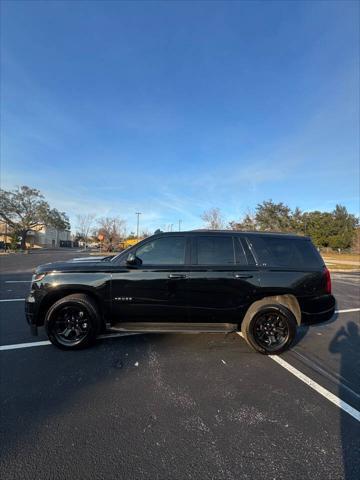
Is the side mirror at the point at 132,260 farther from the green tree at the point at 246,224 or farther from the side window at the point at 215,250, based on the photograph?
the green tree at the point at 246,224

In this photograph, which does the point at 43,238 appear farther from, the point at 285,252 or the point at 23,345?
the point at 285,252

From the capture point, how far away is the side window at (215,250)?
416 centimetres

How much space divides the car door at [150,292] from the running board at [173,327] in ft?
0.25

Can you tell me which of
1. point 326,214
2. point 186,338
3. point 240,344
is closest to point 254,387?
point 240,344

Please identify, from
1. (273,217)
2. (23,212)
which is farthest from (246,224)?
(23,212)

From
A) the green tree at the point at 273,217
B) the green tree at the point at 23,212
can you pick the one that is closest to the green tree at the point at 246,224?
the green tree at the point at 273,217

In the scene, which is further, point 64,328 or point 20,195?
point 20,195

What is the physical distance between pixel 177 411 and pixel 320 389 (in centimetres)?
176

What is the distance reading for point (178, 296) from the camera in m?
4.06

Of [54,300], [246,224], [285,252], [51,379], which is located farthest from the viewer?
[246,224]

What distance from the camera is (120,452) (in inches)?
83.3

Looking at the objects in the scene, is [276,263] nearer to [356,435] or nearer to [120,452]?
[356,435]

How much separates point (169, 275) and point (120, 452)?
2.30m

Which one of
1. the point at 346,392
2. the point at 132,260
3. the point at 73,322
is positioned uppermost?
the point at 132,260
